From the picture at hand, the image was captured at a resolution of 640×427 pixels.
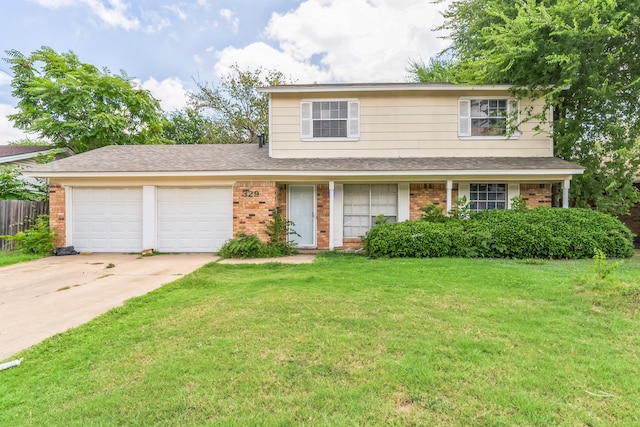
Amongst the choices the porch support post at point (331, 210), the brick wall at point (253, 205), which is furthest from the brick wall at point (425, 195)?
the brick wall at point (253, 205)

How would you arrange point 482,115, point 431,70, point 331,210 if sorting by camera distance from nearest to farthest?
1. point 331,210
2. point 482,115
3. point 431,70

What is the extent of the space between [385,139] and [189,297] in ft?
25.0

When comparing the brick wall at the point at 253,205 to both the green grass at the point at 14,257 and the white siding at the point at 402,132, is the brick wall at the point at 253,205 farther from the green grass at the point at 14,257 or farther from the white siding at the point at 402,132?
the green grass at the point at 14,257

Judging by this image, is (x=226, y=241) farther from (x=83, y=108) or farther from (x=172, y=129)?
(x=172, y=129)

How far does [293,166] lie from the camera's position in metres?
9.26

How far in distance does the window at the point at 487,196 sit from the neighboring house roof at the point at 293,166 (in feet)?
2.77

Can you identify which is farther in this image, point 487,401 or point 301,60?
point 301,60

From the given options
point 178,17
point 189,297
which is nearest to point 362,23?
point 178,17

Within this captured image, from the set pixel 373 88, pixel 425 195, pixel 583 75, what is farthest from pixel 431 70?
pixel 425 195

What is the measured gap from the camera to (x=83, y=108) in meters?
16.1

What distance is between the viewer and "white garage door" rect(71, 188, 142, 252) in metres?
9.59

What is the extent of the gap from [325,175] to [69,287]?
617cm

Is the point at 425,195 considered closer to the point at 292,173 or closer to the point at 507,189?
the point at 507,189

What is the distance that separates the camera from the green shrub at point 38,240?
920 cm
